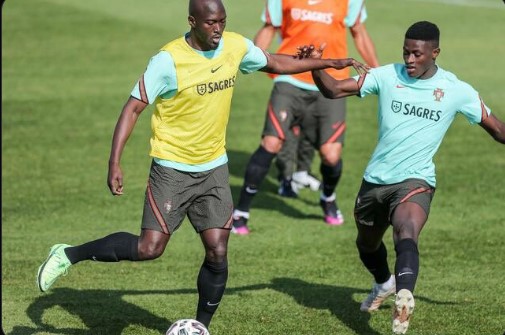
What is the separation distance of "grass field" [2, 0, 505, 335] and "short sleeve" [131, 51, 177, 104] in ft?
6.95

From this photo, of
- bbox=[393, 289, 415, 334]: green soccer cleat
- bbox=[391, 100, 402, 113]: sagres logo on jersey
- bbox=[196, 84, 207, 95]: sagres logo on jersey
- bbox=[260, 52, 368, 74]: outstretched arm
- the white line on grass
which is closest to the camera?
bbox=[393, 289, 415, 334]: green soccer cleat

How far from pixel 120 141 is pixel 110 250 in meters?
0.96

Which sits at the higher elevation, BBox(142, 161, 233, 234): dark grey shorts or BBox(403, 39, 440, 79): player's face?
BBox(403, 39, 440, 79): player's face

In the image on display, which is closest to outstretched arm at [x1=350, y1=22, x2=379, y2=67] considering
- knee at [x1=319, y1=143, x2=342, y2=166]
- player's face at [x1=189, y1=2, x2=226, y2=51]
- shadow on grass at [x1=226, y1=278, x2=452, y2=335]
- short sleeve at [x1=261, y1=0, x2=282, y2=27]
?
short sleeve at [x1=261, y1=0, x2=282, y2=27]

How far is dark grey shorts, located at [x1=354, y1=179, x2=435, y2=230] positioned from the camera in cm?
852

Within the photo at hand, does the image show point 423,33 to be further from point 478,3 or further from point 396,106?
point 478,3

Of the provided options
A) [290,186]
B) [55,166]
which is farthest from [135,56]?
[290,186]

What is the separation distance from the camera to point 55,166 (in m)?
16.0

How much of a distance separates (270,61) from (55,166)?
7.80 m

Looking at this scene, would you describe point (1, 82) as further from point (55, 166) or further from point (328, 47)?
point (328, 47)

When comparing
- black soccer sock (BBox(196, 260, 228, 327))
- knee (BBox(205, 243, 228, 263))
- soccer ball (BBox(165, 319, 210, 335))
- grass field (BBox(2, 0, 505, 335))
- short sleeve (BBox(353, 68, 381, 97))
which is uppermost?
short sleeve (BBox(353, 68, 381, 97))

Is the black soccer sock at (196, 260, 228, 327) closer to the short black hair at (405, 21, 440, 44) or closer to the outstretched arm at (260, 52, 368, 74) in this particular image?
the outstretched arm at (260, 52, 368, 74)

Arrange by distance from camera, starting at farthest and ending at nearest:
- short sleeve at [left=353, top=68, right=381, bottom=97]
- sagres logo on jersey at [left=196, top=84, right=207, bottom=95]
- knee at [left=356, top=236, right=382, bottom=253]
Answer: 1. knee at [left=356, top=236, right=382, bottom=253]
2. short sleeve at [left=353, top=68, right=381, bottom=97]
3. sagres logo on jersey at [left=196, top=84, right=207, bottom=95]

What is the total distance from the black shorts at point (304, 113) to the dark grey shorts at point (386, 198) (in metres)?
3.87
